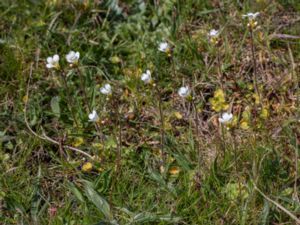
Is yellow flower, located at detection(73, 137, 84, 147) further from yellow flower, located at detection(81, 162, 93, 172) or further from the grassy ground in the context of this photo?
yellow flower, located at detection(81, 162, 93, 172)

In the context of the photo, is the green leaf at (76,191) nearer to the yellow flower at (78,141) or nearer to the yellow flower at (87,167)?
Result: the yellow flower at (87,167)

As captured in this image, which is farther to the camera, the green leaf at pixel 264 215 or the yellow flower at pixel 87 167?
the yellow flower at pixel 87 167

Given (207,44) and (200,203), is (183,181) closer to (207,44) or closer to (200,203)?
(200,203)

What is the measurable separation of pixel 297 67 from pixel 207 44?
439 mm

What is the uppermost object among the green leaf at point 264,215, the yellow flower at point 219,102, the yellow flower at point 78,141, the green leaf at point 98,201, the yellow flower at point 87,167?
the yellow flower at point 219,102

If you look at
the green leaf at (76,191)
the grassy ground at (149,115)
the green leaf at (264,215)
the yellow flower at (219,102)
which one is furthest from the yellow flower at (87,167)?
the green leaf at (264,215)

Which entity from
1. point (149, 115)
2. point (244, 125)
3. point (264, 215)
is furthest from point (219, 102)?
point (264, 215)

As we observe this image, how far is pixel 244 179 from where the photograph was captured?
2.45 m

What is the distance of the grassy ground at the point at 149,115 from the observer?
2.42m

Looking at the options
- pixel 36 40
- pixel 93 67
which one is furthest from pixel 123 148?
pixel 36 40

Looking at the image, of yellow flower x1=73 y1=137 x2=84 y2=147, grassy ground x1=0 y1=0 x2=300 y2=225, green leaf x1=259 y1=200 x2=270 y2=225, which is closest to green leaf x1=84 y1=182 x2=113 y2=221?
grassy ground x1=0 y1=0 x2=300 y2=225

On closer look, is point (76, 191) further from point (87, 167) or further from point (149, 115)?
point (149, 115)

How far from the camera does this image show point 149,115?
2879mm

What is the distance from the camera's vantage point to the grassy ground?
95.3 inches
